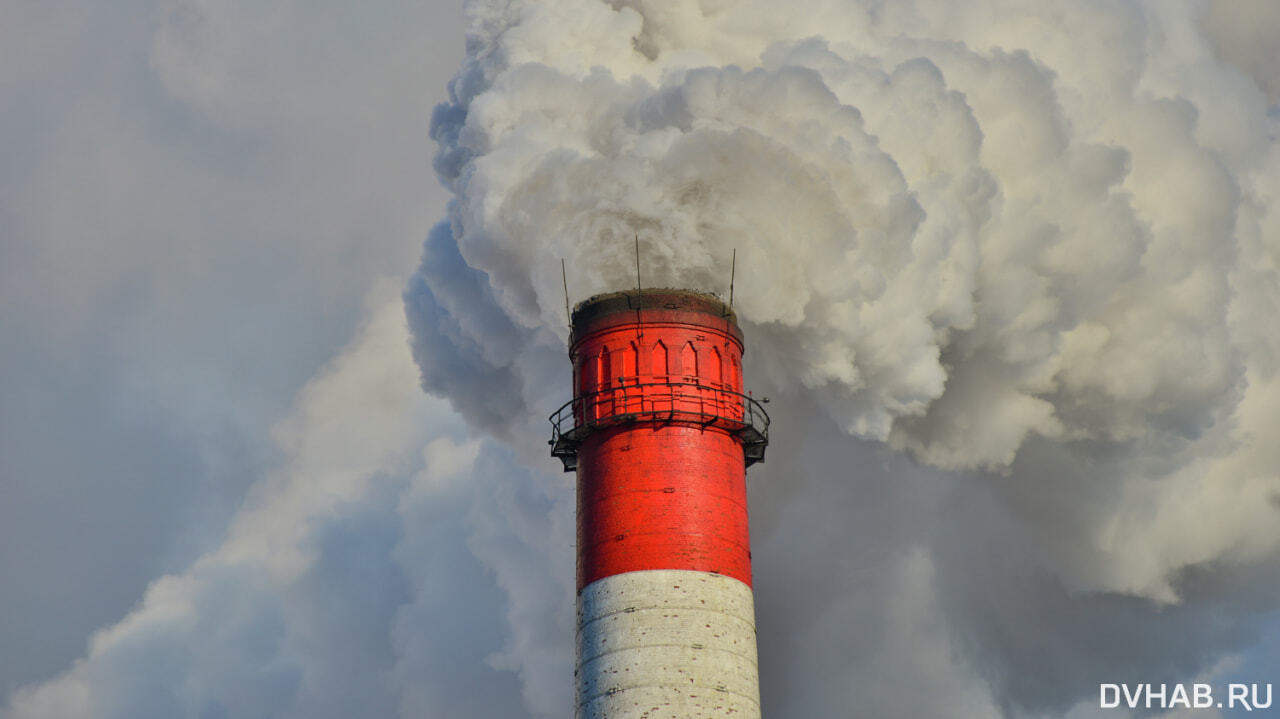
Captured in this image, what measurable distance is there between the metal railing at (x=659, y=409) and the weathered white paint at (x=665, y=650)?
4774mm

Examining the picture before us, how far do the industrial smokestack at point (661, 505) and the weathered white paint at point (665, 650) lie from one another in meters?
0.04

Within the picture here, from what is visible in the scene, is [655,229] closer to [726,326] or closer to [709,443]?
[726,326]

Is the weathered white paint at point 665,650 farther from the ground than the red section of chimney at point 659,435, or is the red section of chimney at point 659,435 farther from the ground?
the red section of chimney at point 659,435

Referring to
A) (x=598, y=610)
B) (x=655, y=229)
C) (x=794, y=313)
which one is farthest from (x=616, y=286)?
(x=598, y=610)

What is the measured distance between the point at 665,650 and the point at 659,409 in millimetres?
7279

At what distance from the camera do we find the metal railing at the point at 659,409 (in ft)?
164

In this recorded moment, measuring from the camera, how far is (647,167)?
52.3 m

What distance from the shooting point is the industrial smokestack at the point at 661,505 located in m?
46.9

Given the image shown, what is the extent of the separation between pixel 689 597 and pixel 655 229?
38.9 ft

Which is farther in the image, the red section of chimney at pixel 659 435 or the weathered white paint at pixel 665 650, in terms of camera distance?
the red section of chimney at pixel 659 435

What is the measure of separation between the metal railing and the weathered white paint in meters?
4.77

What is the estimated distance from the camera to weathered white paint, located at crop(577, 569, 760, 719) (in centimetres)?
4650

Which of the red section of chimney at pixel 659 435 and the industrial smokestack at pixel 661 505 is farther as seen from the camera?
the red section of chimney at pixel 659 435

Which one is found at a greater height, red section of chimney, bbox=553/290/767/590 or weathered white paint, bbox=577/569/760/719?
red section of chimney, bbox=553/290/767/590
